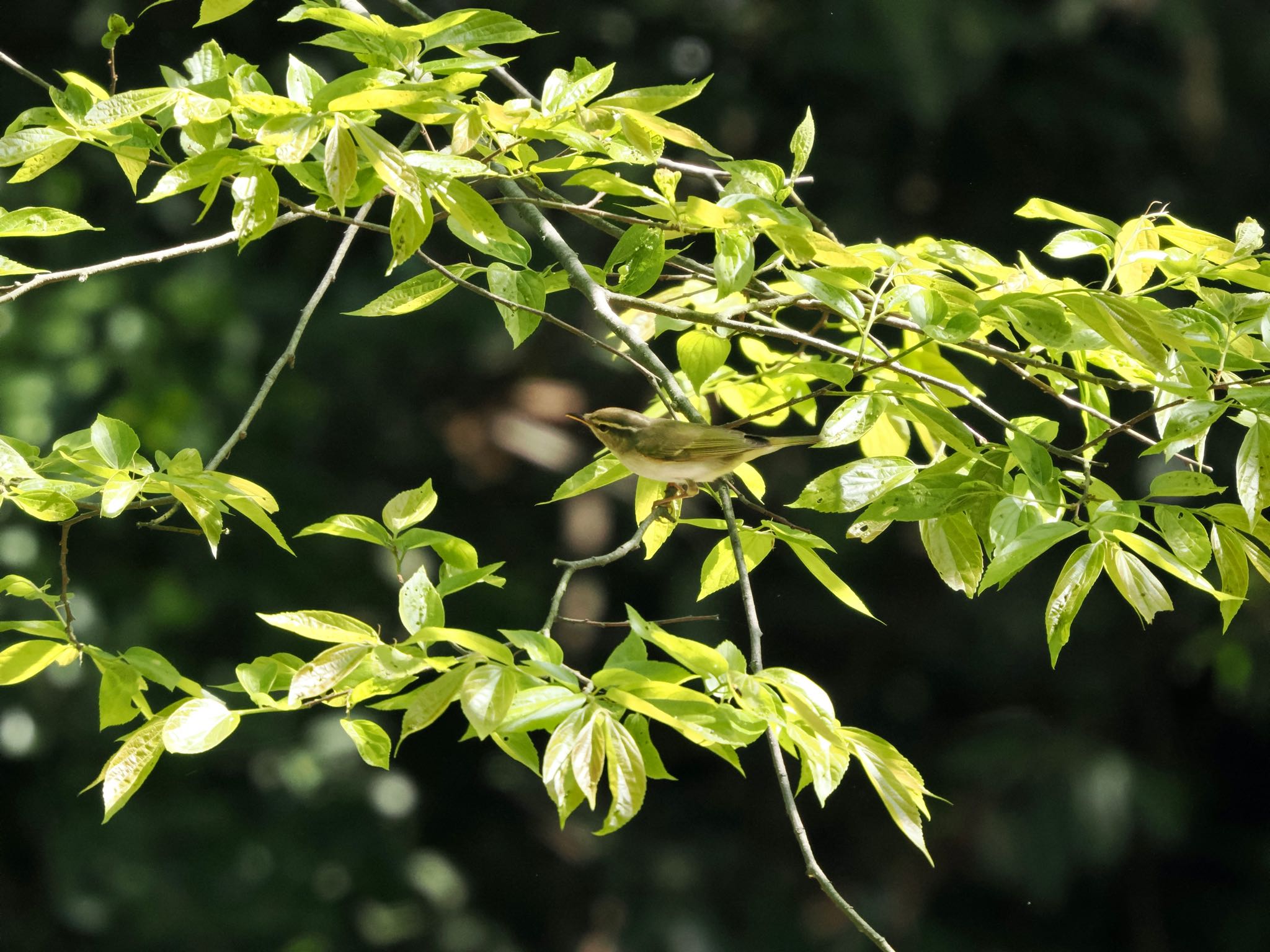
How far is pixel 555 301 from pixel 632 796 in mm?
2072

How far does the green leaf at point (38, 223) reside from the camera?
79 cm

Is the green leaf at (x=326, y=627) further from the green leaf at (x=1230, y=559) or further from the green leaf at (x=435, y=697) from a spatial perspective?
the green leaf at (x=1230, y=559)

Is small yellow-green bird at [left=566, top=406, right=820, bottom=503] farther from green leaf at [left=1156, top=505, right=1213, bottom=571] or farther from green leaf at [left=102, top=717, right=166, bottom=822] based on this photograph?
green leaf at [left=102, top=717, right=166, bottom=822]

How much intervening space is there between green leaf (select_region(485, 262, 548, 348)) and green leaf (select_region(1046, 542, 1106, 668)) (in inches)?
15.7

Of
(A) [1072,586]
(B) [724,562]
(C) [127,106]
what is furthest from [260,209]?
(A) [1072,586]

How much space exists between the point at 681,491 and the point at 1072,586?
352mm

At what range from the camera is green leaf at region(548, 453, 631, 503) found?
864 mm

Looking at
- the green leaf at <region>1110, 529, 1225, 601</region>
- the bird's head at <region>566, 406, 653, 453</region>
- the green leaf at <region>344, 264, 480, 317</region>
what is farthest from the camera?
the bird's head at <region>566, 406, 653, 453</region>

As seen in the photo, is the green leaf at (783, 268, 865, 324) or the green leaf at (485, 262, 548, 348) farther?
the green leaf at (485, 262, 548, 348)

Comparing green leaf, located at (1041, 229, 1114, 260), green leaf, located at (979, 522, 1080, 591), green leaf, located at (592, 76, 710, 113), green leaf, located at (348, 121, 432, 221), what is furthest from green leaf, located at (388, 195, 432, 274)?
green leaf, located at (1041, 229, 1114, 260)

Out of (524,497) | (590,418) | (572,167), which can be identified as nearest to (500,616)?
(524,497)

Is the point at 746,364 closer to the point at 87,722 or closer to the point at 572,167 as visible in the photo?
the point at 572,167

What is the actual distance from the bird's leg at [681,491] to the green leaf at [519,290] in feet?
0.53

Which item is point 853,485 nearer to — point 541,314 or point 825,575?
point 825,575
